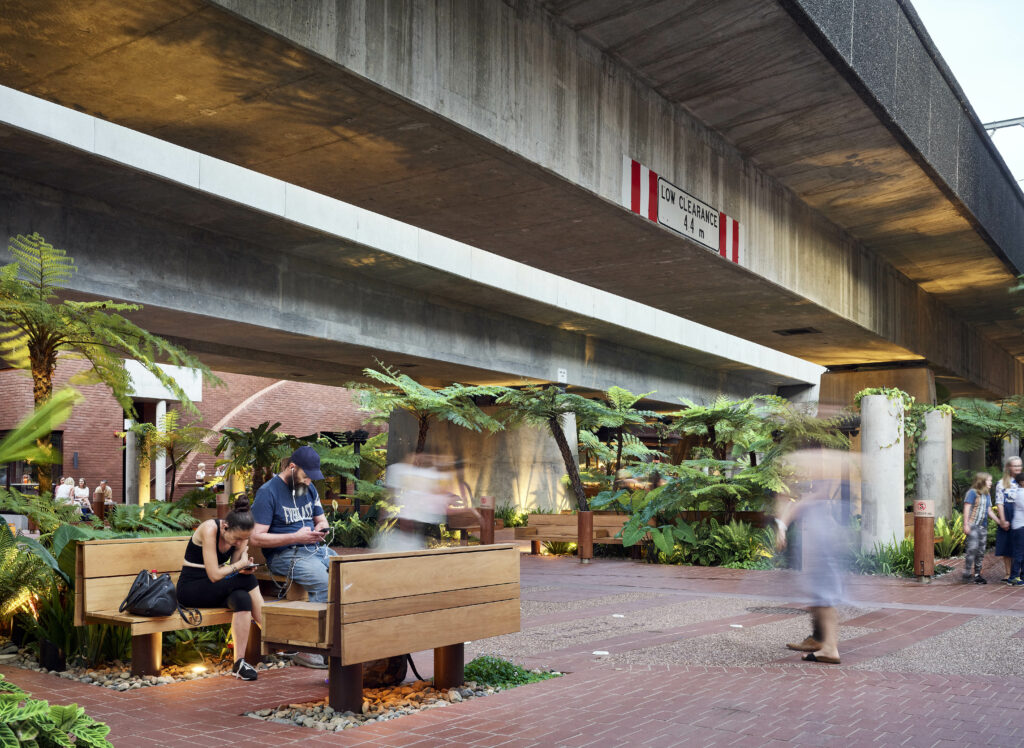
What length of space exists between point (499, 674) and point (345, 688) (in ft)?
4.68

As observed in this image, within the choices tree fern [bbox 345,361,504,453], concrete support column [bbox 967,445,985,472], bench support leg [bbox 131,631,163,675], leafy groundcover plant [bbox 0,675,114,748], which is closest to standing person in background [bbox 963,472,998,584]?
tree fern [bbox 345,361,504,453]

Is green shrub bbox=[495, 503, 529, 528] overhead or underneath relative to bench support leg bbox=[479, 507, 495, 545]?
underneath

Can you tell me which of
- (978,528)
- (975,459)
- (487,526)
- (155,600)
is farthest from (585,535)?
(975,459)

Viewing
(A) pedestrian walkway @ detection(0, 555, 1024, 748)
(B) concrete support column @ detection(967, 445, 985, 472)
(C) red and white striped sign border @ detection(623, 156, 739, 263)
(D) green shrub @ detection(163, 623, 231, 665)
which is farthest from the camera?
(B) concrete support column @ detection(967, 445, 985, 472)

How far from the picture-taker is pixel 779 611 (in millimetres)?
10445

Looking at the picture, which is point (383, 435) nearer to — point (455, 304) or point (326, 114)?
point (455, 304)

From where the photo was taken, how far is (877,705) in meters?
6.06

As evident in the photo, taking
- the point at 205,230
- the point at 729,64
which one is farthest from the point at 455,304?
the point at 729,64

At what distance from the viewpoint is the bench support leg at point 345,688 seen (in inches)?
A: 227

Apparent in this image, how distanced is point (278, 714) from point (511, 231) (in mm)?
4811

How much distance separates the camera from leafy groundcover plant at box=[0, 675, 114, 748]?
329 centimetres

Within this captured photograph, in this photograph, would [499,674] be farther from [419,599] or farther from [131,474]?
[131,474]

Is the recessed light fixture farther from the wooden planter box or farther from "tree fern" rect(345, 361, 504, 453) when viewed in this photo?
the wooden planter box

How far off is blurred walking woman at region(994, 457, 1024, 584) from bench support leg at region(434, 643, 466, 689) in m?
9.69
